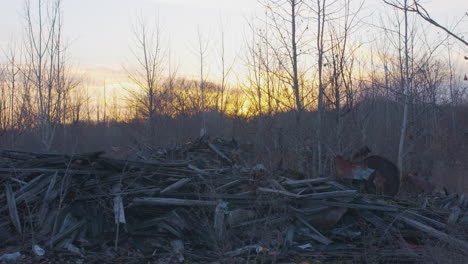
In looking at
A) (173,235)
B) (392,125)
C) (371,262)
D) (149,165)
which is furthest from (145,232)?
(392,125)

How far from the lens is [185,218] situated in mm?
7191

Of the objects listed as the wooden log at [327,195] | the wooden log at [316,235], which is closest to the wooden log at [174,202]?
the wooden log at [316,235]

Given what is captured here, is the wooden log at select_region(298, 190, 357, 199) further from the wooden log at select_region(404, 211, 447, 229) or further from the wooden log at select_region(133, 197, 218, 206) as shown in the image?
the wooden log at select_region(133, 197, 218, 206)

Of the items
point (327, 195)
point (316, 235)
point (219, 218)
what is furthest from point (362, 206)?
point (219, 218)

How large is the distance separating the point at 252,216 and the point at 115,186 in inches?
101

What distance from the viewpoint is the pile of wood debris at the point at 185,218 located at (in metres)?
6.32

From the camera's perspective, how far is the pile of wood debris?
6316 millimetres

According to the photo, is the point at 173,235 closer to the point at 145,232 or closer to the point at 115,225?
the point at 145,232

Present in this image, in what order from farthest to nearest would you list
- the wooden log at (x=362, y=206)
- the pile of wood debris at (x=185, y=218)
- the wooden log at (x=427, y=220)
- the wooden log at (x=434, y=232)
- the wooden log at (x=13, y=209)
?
1. the wooden log at (x=362, y=206)
2. the wooden log at (x=427, y=220)
3. the wooden log at (x=13, y=209)
4. the pile of wood debris at (x=185, y=218)
5. the wooden log at (x=434, y=232)

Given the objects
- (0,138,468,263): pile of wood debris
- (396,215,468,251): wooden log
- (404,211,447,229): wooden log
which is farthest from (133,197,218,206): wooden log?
(404,211,447,229): wooden log

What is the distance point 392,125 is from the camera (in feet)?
77.5

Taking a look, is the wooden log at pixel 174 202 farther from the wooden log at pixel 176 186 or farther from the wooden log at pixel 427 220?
the wooden log at pixel 427 220

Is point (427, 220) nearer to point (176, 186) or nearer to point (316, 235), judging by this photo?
point (316, 235)

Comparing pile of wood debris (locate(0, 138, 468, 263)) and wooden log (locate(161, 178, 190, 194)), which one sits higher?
wooden log (locate(161, 178, 190, 194))
